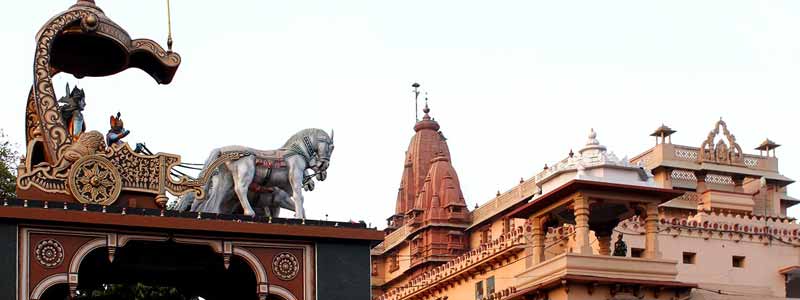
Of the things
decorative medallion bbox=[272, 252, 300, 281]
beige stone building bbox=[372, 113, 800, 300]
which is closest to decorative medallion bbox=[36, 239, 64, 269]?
decorative medallion bbox=[272, 252, 300, 281]

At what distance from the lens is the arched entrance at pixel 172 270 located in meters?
17.8

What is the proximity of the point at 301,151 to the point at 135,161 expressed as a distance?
249 centimetres

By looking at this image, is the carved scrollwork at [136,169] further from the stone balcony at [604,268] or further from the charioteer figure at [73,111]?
the stone balcony at [604,268]

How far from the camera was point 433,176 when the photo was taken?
67.0 meters

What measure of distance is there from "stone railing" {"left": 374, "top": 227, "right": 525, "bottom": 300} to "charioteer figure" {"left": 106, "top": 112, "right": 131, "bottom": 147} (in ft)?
83.6

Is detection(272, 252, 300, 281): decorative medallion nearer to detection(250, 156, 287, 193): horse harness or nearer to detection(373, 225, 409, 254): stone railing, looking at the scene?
detection(250, 156, 287, 193): horse harness

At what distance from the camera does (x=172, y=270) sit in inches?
739

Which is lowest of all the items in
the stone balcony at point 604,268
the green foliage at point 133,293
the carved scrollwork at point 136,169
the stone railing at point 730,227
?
the green foliage at point 133,293

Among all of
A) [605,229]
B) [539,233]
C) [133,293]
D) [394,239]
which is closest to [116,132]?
[133,293]

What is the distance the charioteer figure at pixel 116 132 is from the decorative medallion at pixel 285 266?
2493 mm

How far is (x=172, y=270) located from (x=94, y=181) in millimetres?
2103

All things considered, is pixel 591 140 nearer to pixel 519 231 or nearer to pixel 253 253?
pixel 519 231

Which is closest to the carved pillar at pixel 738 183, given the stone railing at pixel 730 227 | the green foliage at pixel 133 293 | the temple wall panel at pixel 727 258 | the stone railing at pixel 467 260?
the stone railing at pixel 730 227

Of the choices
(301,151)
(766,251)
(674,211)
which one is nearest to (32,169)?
(301,151)
